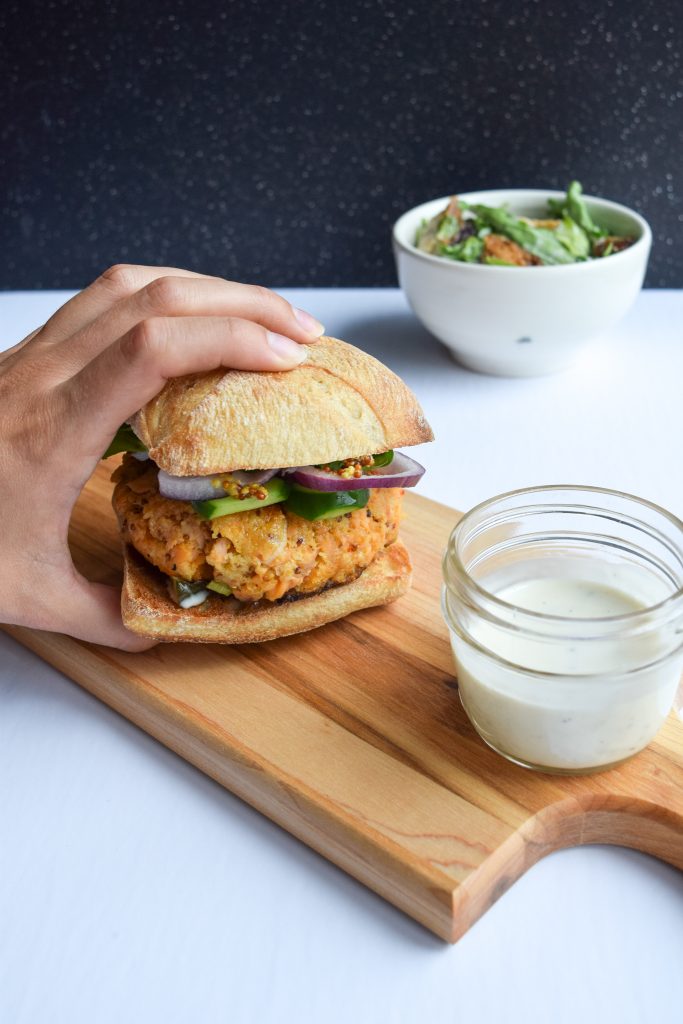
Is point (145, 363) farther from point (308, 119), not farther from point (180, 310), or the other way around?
point (308, 119)

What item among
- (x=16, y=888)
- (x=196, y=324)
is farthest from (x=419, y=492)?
(x=16, y=888)

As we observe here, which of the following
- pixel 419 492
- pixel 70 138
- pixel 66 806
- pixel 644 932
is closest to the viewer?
pixel 644 932

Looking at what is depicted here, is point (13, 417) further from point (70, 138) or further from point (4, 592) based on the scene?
point (70, 138)

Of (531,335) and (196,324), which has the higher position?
(196,324)

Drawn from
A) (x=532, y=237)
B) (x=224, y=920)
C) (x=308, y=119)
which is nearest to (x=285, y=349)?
(x=224, y=920)

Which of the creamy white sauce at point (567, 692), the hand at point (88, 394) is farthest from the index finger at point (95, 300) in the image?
the creamy white sauce at point (567, 692)

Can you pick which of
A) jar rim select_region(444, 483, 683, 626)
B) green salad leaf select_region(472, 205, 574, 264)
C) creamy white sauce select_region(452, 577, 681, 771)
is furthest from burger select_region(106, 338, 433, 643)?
green salad leaf select_region(472, 205, 574, 264)

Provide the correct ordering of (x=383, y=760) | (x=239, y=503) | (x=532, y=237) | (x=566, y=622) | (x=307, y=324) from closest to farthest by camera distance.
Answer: (x=566, y=622), (x=383, y=760), (x=239, y=503), (x=307, y=324), (x=532, y=237)
